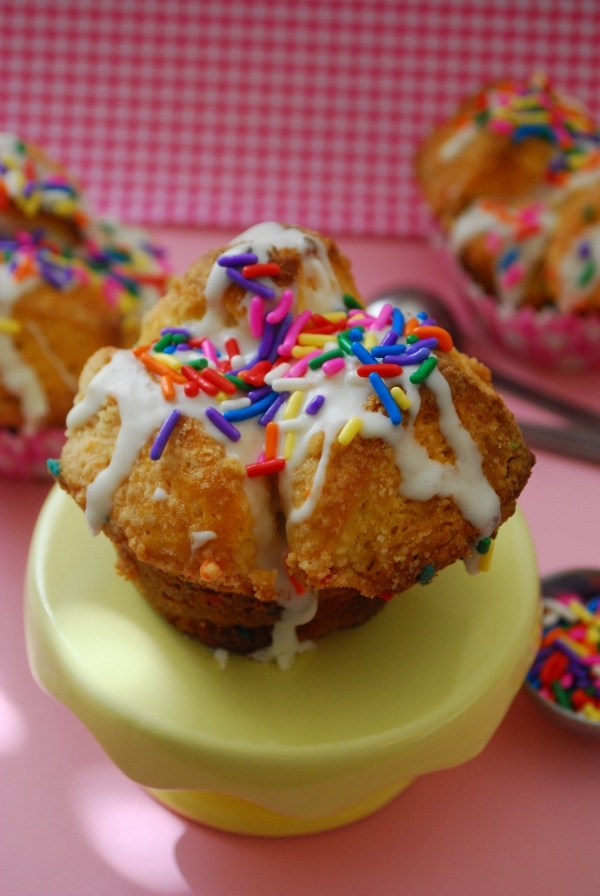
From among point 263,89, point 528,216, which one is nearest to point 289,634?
point 528,216

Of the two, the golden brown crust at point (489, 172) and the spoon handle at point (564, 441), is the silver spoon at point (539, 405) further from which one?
the golden brown crust at point (489, 172)

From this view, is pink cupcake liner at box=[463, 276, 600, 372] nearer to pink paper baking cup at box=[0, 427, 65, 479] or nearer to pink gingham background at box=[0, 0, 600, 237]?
pink gingham background at box=[0, 0, 600, 237]

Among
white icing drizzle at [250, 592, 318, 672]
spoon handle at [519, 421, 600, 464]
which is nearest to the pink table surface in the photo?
white icing drizzle at [250, 592, 318, 672]

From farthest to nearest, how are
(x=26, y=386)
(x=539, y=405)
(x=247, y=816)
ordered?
(x=539, y=405)
(x=26, y=386)
(x=247, y=816)

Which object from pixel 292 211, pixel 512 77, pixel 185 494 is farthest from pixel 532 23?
pixel 185 494

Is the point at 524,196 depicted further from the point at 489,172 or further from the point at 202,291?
the point at 202,291

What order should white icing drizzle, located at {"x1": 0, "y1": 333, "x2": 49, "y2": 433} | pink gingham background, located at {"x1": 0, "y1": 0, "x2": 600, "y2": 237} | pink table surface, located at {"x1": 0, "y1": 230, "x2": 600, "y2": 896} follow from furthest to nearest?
pink gingham background, located at {"x1": 0, "y1": 0, "x2": 600, "y2": 237}
white icing drizzle, located at {"x1": 0, "y1": 333, "x2": 49, "y2": 433}
pink table surface, located at {"x1": 0, "y1": 230, "x2": 600, "y2": 896}
